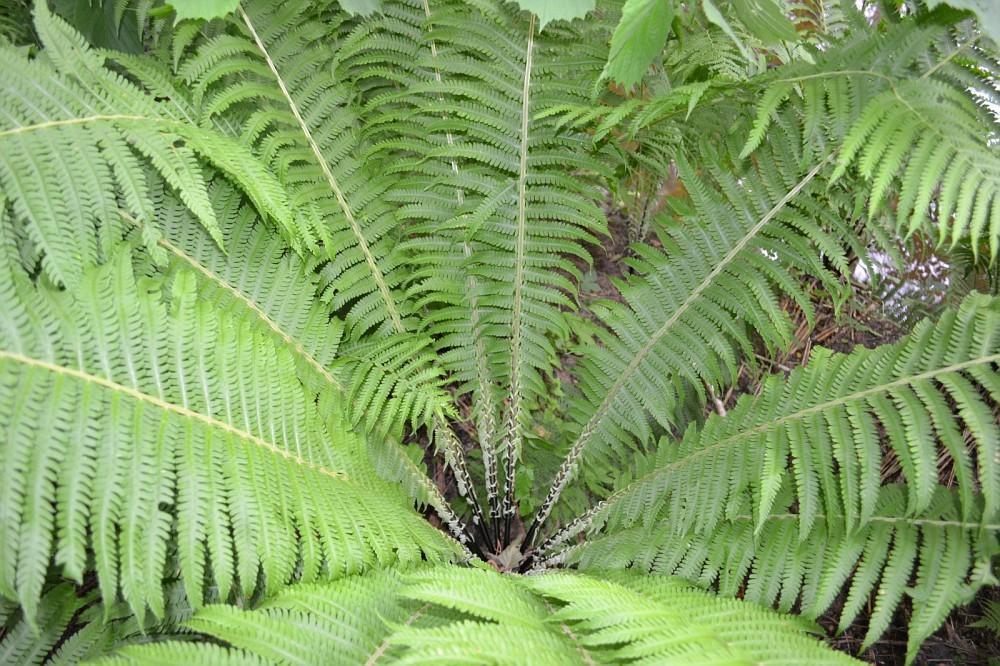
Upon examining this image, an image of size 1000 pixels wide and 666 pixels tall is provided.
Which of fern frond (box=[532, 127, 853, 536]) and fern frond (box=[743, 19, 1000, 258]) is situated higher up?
fern frond (box=[743, 19, 1000, 258])

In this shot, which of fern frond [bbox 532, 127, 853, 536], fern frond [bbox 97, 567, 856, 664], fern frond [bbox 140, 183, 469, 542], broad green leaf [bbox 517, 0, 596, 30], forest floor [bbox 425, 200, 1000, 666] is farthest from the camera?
forest floor [bbox 425, 200, 1000, 666]

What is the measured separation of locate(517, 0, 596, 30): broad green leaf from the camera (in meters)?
1.18

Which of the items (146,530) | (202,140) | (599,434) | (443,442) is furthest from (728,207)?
(146,530)

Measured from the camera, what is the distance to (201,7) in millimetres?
1143

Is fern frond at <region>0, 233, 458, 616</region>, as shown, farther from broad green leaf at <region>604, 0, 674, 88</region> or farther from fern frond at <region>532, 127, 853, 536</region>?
broad green leaf at <region>604, 0, 674, 88</region>

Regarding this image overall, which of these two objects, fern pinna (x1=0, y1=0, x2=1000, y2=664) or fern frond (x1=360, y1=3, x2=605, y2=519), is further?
fern frond (x1=360, y1=3, x2=605, y2=519)

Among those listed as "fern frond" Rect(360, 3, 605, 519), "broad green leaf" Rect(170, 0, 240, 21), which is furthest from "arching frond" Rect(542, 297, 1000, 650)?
"broad green leaf" Rect(170, 0, 240, 21)

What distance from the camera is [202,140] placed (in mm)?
1308

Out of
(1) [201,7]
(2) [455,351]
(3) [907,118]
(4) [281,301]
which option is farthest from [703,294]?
(1) [201,7]

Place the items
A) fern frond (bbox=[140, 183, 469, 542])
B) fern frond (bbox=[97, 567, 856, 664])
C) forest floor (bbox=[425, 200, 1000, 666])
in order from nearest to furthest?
fern frond (bbox=[97, 567, 856, 664]), fern frond (bbox=[140, 183, 469, 542]), forest floor (bbox=[425, 200, 1000, 666])

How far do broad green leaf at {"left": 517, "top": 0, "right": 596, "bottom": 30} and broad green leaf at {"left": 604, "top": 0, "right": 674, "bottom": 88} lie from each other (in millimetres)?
84

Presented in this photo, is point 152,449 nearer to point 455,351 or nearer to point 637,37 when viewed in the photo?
point 455,351

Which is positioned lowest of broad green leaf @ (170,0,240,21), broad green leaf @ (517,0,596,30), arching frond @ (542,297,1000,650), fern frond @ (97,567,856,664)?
fern frond @ (97,567,856,664)

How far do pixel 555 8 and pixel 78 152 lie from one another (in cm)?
92
